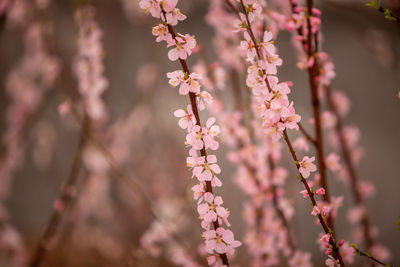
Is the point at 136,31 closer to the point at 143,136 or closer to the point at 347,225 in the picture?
the point at 143,136

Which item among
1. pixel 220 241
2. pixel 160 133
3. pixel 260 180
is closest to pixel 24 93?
pixel 160 133

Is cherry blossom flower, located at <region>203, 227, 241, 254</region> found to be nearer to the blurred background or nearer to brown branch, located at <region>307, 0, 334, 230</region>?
brown branch, located at <region>307, 0, 334, 230</region>

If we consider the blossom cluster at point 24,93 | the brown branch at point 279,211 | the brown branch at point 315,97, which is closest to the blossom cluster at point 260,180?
the brown branch at point 279,211

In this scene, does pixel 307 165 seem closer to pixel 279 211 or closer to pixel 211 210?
pixel 211 210

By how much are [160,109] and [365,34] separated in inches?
49.0

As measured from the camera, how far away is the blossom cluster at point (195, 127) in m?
0.45

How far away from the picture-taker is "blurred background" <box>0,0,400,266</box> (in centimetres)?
146

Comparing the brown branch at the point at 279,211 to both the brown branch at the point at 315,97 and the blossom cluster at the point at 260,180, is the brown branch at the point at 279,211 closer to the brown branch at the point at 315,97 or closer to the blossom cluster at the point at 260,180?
the blossom cluster at the point at 260,180

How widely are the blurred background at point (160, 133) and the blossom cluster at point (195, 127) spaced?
0.80 metres

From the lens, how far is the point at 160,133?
1665mm

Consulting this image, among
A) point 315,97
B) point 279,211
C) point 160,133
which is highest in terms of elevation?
point 160,133

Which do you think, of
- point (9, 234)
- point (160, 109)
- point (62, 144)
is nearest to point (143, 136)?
point (160, 109)

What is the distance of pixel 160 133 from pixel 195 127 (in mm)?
1225

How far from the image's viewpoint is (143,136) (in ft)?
6.70
